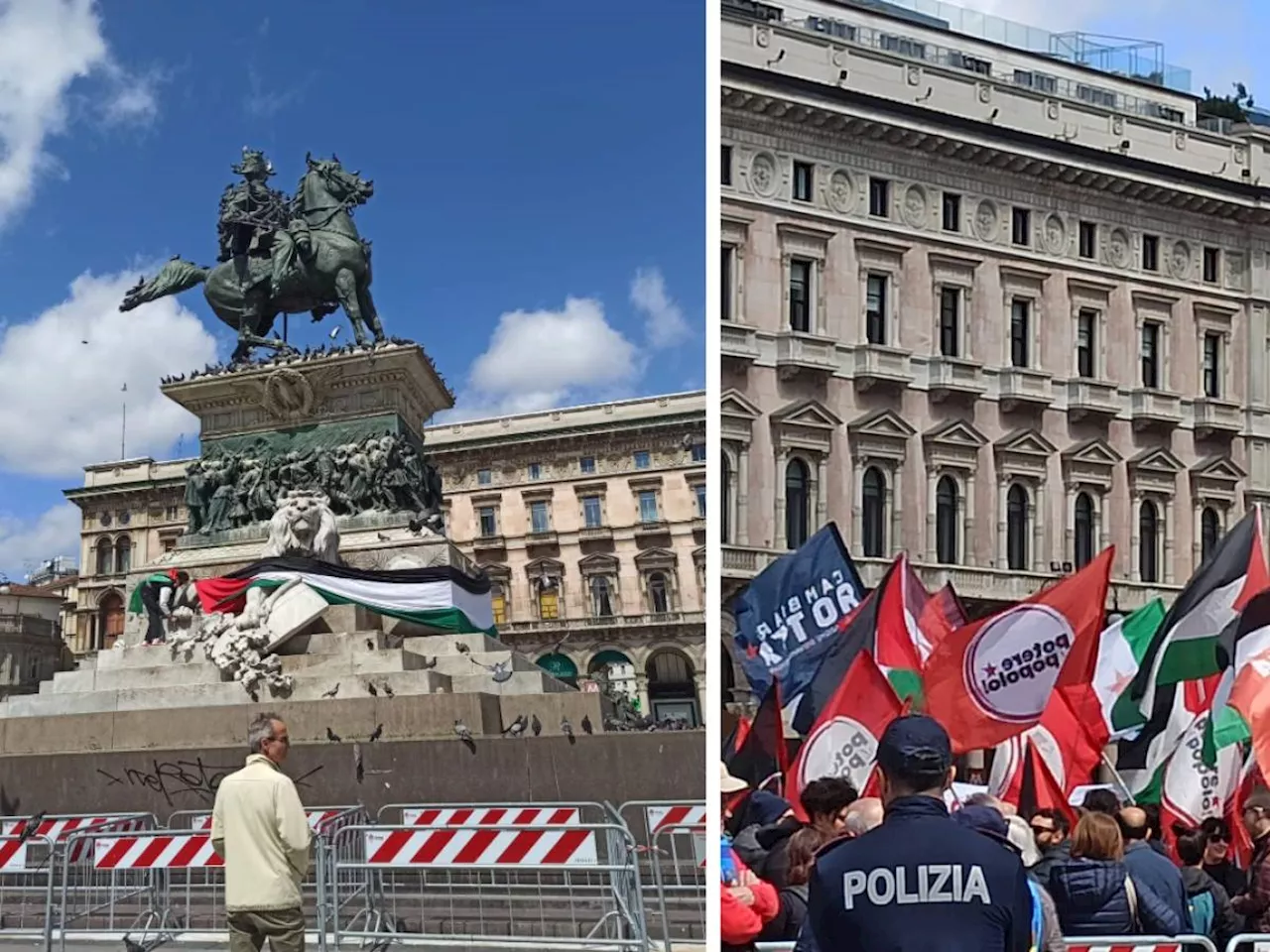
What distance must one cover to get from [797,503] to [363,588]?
62.6 feet

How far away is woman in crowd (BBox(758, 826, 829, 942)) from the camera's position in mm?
6074

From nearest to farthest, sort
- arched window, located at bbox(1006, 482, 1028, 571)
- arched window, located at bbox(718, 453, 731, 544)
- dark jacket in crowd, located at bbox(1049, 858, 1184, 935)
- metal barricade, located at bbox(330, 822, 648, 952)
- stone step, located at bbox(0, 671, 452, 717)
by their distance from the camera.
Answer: dark jacket in crowd, located at bbox(1049, 858, 1184, 935) → metal barricade, located at bbox(330, 822, 648, 952) → stone step, located at bbox(0, 671, 452, 717) → arched window, located at bbox(718, 453, 731, 544) → arched window, located at bbox(1006, 482, 1028, 571)

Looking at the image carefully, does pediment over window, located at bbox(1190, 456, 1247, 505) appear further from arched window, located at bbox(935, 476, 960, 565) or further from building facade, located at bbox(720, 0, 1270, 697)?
arched window, located at bbox(935, 476, 960, 565)

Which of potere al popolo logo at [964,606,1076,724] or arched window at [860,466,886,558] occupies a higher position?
arched window at [860,466,886,558]

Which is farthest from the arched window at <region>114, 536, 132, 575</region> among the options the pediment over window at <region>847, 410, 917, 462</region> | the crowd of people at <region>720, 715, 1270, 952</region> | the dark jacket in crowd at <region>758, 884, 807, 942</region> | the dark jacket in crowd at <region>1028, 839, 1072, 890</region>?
the dark jacket in crowd at <region>758, 884, 807, 942</region>

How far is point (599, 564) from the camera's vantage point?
191 ft

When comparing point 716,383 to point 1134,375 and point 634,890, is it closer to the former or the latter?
point 634,890

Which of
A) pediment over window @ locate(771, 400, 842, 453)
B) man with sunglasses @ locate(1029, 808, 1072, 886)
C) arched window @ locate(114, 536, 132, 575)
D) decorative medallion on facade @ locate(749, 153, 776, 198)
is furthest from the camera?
decorative medallion on facade @ locate(749, 153, 776, 198)

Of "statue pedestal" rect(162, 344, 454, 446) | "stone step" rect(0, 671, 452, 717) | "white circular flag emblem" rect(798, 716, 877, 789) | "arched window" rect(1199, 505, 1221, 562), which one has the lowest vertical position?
"white circular flag emblem" rect(798, 716, 877, 789)

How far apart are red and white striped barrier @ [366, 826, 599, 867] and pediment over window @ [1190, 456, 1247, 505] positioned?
31.7 metres

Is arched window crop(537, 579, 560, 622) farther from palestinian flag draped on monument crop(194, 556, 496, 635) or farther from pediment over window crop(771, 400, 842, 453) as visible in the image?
palestinian flag draped on monument crop(194, 556, 496, 635)

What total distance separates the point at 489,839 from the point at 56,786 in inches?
225

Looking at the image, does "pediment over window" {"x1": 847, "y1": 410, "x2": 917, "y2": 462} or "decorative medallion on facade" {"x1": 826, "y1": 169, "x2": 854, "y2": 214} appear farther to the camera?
"decorative medallion on facade" {"x1": 826, "y1": 169, "x2": 854, "y2": 214}

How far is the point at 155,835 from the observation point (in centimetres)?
948
